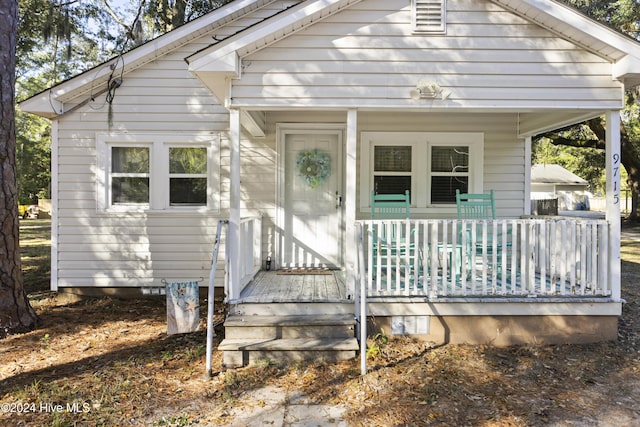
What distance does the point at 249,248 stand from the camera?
4.90 m

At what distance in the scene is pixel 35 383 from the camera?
3.34 metres

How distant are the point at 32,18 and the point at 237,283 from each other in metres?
7.41

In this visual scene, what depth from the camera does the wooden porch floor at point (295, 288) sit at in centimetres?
420

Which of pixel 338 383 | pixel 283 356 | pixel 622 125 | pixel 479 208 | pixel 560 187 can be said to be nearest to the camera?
pixel 338 383

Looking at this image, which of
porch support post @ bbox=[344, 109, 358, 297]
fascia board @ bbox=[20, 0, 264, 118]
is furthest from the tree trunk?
porch support post @ bbox=[344, 109, 358, 297]

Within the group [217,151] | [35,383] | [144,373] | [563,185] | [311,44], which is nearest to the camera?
[35,383]

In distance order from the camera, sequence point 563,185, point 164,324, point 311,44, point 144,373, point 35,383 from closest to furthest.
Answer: point 35,383 < point 144,373 < point 311,44 < point 164,324 < point 563,185

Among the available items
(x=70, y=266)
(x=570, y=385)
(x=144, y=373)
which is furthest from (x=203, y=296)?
(x=570, y=385)

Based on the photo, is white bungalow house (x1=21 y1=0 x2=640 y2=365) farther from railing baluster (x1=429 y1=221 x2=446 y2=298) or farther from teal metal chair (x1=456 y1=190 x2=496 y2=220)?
teal metal chair (x1=456 y1=190 x2=496 y2=220)

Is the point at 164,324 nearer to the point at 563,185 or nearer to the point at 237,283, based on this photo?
the point at 237,283

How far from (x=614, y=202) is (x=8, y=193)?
20.5 ft

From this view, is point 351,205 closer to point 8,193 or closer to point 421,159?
point 421,159

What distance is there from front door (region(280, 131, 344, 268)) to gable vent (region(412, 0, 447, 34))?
6.92 feet

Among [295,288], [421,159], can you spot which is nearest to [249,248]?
[295,288]
